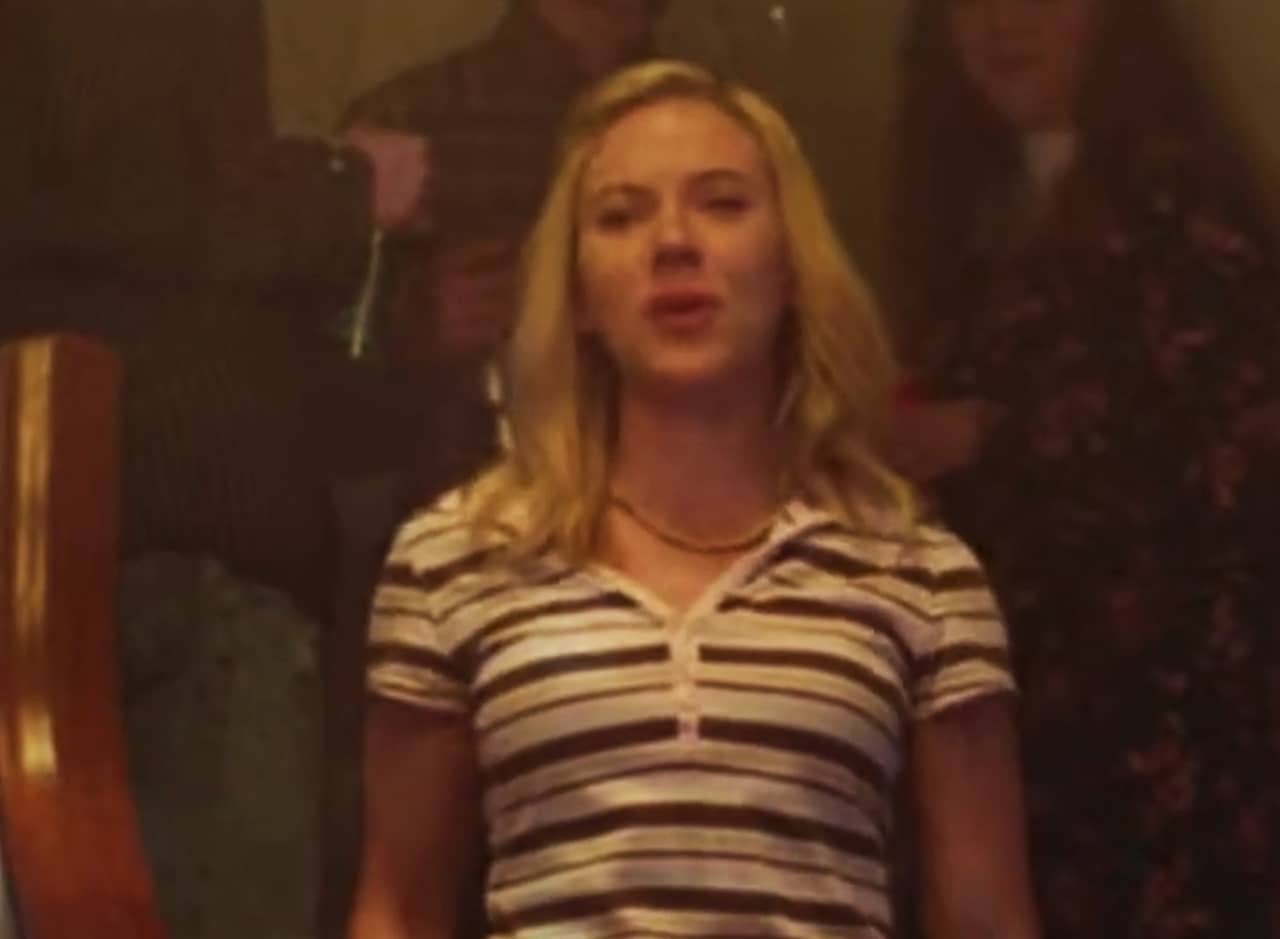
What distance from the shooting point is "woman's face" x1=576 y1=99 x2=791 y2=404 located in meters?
1.25

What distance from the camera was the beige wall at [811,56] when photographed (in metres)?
1.49

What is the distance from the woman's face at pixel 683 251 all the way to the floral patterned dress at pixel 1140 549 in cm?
24

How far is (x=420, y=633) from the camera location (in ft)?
4.17

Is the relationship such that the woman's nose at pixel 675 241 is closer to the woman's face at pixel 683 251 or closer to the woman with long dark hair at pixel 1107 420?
the woman's face at pixel 683 251

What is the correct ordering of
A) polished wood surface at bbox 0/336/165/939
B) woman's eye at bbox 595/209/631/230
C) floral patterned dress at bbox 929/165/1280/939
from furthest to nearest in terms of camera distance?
floral patterned dress at bbox 929/165/1280/939, woman's eye at bbox 595/209/631/230, polished wood surface at bbox 0/336/165/939

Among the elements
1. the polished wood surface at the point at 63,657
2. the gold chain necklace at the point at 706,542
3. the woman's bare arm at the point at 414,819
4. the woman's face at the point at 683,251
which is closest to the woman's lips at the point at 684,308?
the woman's face at the point at 683,251

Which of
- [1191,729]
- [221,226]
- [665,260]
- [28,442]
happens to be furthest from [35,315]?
[1191,729]

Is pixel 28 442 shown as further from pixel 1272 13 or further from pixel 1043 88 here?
pixel 1272 13

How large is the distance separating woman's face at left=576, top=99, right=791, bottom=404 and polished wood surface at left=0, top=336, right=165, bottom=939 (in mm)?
391

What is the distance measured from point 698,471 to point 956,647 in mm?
164

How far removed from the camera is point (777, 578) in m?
1.24

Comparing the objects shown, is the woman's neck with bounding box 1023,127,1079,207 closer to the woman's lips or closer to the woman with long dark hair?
the woman with long dark hair

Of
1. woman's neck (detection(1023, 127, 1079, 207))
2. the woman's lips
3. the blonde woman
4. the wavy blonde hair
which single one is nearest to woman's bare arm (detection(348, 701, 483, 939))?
the blonde woman

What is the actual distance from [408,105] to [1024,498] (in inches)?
17.8
